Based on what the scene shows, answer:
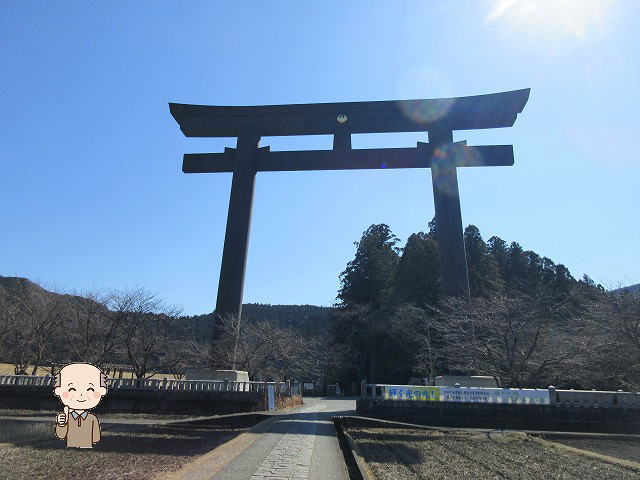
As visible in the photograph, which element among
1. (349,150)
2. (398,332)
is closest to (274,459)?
(349,150)

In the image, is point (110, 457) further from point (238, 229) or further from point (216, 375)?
point (238, 229)

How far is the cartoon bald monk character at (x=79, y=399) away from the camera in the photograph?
399 cm

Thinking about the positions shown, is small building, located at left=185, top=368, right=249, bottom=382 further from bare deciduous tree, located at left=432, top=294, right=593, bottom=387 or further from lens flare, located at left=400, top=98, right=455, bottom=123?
lens flare, located at left=400, top=98, right=455, bottom=123

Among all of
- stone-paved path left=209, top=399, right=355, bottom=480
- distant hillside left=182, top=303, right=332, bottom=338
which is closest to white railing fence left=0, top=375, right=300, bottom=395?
stone-paved path left=209, top=399, right=355, bottom=480

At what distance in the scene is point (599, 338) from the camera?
20.2 metres

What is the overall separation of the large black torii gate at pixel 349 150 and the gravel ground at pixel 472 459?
797 cm

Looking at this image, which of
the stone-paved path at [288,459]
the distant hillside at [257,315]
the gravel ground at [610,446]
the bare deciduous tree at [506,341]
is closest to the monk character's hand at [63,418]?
the stone-paved path at [288,459]

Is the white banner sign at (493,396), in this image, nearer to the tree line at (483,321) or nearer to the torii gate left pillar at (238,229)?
the tree line at (483,321)

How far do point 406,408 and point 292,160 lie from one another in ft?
42.4

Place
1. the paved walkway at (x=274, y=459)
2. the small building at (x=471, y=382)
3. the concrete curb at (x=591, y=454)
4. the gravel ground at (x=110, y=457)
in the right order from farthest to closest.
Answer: the small building at (x=471, y=382)
the concrete curb at (x=591, y=454)
the gravel ground at (x=110, y=457)
the paved walkway at (x=274, y=459)

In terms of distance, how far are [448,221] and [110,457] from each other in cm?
1610

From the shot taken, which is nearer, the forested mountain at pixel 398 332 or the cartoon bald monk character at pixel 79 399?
the cartoon bald monk character at pixel 79 399

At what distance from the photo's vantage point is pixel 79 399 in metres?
4.04

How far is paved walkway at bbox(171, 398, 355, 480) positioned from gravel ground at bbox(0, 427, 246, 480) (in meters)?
0.89
